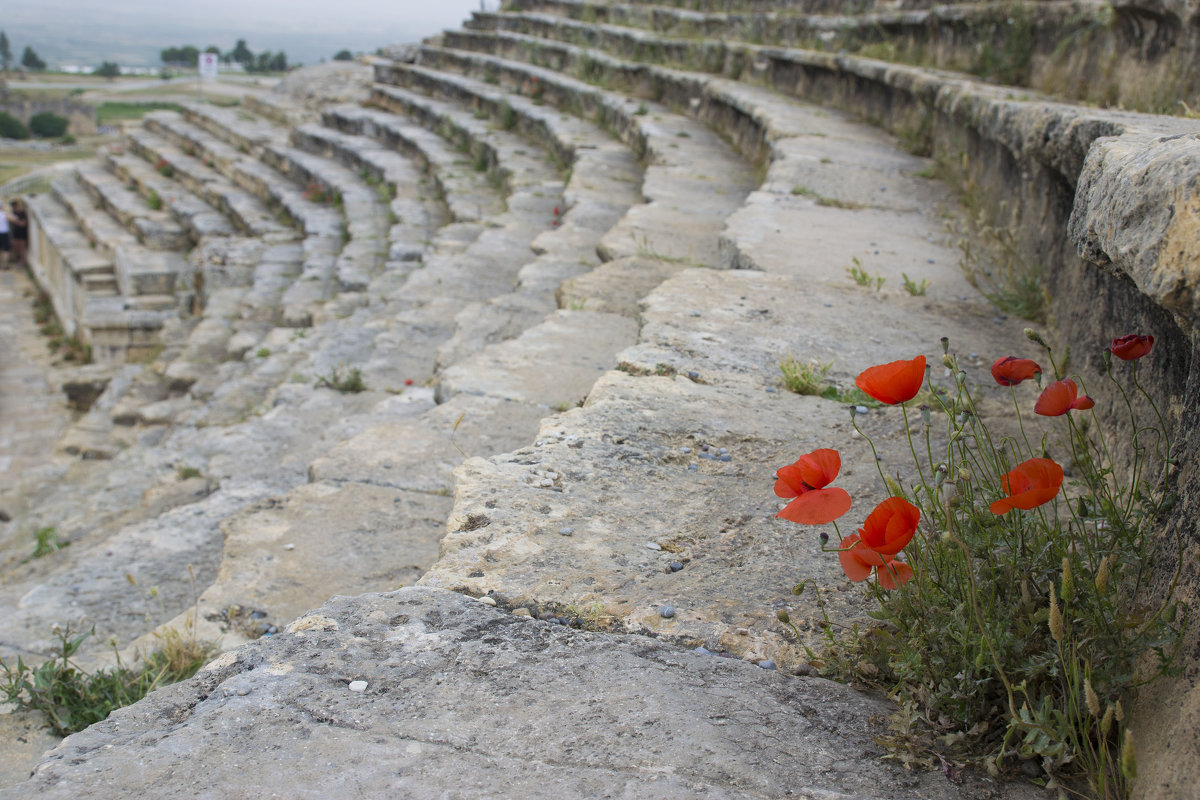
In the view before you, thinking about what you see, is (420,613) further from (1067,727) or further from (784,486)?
(1067,727)

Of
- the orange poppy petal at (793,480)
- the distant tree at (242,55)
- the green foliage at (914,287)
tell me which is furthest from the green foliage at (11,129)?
the orange poppy petal at (793,480)

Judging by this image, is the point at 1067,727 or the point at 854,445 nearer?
the point at 1067,727

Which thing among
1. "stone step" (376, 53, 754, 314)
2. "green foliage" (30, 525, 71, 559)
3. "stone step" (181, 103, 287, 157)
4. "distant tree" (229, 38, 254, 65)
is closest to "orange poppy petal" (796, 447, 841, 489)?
"stone step" (376, 53, 754, 314)

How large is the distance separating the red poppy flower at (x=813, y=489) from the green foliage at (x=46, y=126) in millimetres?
51110

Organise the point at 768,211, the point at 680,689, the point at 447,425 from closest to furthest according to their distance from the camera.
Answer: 1. the point at 680,689
2. the point at 447,425
3. the point at 768,211

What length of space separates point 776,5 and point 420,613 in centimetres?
1135

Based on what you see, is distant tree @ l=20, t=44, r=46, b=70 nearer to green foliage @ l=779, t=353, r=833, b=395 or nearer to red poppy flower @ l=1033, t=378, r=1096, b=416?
green foliage @ l=779, t=353, r=833, b=395

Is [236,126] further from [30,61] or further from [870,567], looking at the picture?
[30,61]

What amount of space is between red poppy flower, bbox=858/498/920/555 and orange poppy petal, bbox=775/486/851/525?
0.15 ft

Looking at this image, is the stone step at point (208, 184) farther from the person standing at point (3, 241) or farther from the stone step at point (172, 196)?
the person standing at point (3, 241)

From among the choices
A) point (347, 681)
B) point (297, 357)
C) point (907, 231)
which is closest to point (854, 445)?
point (347, 681)

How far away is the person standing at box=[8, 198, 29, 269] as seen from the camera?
17.0m

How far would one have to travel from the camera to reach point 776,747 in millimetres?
1390

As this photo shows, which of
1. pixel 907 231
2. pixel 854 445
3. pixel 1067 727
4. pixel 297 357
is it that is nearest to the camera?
pixel 1067 727
